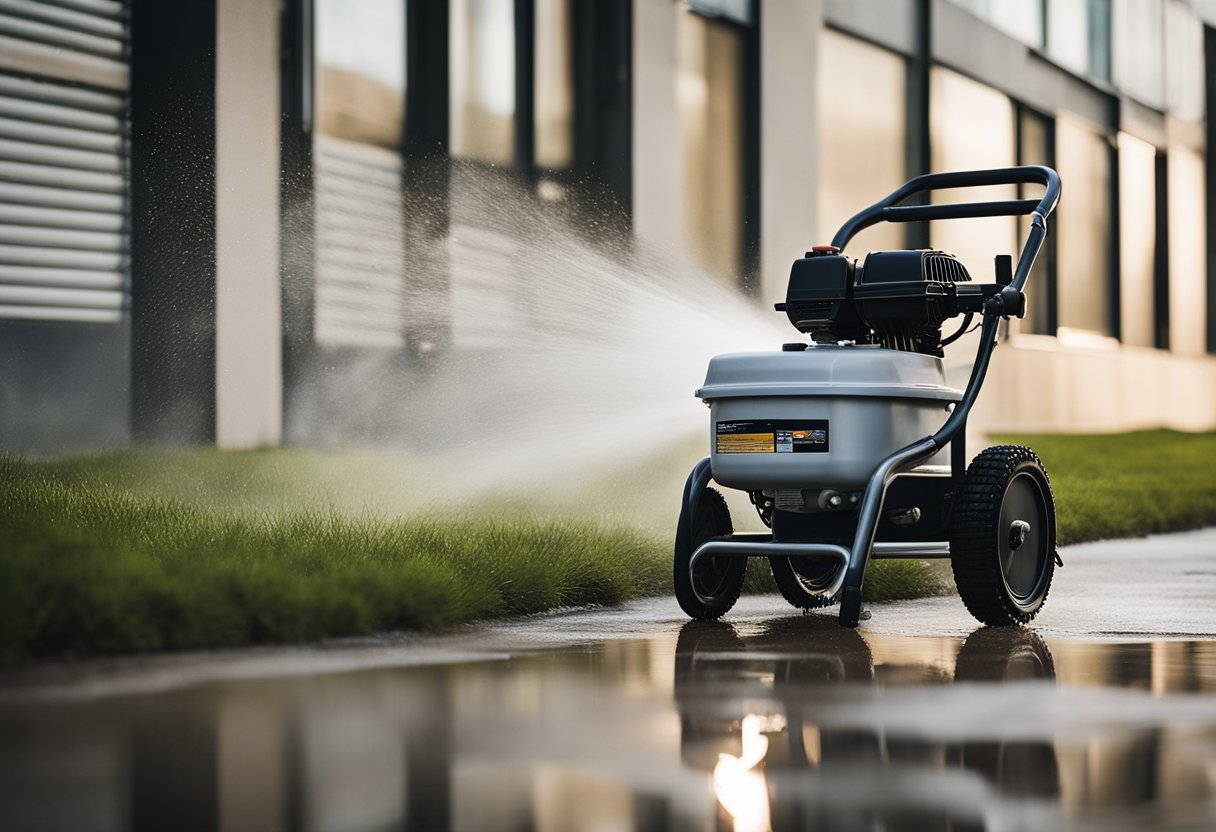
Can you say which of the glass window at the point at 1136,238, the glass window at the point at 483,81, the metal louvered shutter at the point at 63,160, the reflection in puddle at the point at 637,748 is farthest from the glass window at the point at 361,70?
the glass window at the point at 1136,238

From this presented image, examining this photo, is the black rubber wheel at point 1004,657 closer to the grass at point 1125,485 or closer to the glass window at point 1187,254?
the grass at point 1125,485

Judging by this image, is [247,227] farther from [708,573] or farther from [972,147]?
[972,147]

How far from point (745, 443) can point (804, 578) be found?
1.15 m

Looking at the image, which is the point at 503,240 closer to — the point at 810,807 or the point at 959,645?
the point at 959,645

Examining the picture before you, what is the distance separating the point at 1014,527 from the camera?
22.4 ft

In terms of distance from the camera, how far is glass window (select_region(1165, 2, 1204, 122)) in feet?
106

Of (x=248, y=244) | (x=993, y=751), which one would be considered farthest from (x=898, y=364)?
(x=248, y=244)

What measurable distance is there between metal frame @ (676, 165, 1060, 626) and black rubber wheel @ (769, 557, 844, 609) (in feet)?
0.35

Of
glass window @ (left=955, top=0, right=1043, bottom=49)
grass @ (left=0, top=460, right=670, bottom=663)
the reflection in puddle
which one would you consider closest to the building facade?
glass window @ (left=955, top=0, right=1043, bottom=49)

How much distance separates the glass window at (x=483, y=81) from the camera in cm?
1469

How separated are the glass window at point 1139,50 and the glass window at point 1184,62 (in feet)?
1.19

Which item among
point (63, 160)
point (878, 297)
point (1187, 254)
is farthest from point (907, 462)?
point (1187, 254)

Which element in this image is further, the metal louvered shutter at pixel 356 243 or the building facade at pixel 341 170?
the metal louvered shutter at pixel 356 243

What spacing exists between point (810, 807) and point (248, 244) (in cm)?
983
